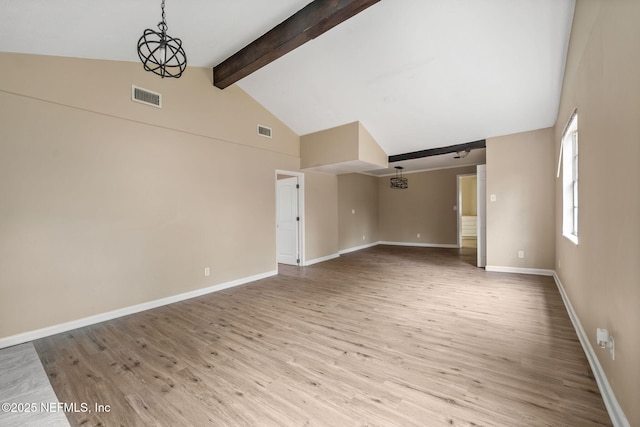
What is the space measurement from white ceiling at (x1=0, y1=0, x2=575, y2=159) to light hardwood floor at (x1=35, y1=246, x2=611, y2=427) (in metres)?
2.87

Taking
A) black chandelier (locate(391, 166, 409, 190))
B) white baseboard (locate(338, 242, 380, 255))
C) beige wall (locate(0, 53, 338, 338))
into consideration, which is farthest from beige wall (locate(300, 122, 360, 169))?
black chandelier (locate(391, 166, 409, 190))

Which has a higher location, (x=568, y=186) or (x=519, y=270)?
(x=568, y=186)

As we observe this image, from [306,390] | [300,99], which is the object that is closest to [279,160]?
[300,99]

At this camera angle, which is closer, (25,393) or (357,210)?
(25,393)

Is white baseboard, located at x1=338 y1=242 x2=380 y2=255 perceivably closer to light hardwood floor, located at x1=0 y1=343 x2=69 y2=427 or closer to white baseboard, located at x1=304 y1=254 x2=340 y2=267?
white baseboard, located at x1=304 y1=254 x2=340 y2=267

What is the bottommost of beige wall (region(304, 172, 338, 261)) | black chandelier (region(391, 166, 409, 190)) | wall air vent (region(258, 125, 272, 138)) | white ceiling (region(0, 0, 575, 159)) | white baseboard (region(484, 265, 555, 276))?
white baseboard (region(484, 265, 555, 276))

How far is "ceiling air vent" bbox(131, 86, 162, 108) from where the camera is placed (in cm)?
333

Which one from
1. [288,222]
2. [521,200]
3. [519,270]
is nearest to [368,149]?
[288,222]

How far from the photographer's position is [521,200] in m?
4.80

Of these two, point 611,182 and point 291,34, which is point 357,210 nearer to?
point 291,34

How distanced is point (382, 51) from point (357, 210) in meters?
5.39

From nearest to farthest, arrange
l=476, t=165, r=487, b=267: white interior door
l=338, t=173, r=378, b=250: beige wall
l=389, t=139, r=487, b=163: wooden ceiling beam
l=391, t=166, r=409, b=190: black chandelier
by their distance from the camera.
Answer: l=389, t=139, r=487, b=163: wooden ceiling beam < l=476, t=165, r=487, b=267: white interior door < l=338, t=173, r=378, b=250: beige wall < l=391, t=166, r=409, b=190: black chandelier

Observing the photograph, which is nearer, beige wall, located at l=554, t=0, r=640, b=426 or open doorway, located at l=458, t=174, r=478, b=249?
beige wall, located at l=554, t=0, r=640, b=426

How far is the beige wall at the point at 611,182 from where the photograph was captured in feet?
4.16
